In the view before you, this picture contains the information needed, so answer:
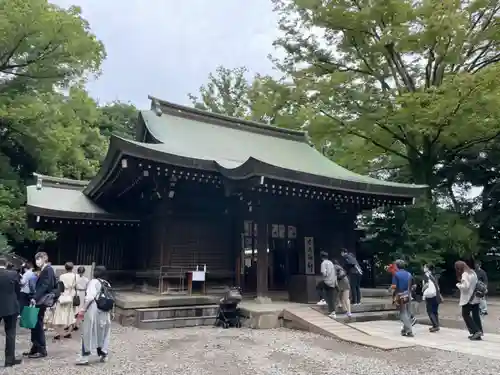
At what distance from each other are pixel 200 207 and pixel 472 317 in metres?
6.87

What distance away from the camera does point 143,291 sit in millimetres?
12508

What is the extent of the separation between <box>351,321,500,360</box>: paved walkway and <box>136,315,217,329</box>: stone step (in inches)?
129

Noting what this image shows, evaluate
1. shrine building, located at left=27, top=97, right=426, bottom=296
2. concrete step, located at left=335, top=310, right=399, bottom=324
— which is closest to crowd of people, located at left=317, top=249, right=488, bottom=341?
concrete step, located at left=335, top=310, right=399, bottom=324

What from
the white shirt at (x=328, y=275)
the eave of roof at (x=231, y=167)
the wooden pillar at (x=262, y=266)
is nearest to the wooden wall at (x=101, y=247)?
the eave of roof at (x=231, y=167)

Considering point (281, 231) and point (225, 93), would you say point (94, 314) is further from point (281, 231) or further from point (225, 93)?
point (225, 93)

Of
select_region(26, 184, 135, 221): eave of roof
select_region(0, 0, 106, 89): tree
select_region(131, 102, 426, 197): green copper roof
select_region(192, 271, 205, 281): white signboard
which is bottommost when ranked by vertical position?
select_region(192, 271, 205, 281): white signboard

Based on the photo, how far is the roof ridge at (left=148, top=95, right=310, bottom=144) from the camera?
588 inches

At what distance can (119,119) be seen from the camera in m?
34.8

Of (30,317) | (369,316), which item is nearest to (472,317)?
(369,316)

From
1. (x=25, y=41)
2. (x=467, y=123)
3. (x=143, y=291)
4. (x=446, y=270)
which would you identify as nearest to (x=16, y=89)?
(x=25, y=41)

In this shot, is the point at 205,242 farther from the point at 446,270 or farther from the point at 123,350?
the point at 446,270

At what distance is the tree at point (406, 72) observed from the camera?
1534 centimetres

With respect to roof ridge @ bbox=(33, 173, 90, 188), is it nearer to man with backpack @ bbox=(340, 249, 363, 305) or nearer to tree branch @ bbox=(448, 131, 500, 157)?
man with backpack @ bbox=(340, 249, 363, 305)

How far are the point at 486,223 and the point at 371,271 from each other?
251 inches
